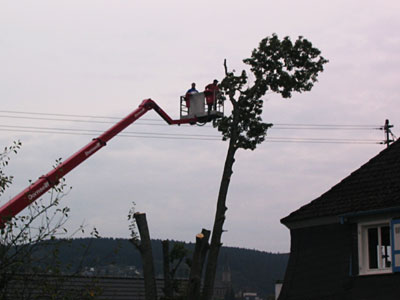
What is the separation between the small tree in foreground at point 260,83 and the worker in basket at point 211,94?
1.30m

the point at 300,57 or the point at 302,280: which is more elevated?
the point at 300,57

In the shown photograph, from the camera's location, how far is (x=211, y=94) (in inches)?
1032

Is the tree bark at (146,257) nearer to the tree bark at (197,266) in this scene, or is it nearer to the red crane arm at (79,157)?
the tree bark at (197,266)

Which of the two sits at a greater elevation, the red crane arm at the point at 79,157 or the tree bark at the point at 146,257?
the red crane arm at the point at 79,157

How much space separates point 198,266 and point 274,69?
14.2 metres

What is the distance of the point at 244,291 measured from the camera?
167m

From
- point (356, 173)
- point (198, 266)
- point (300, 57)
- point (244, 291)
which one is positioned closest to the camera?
point (198, 266)

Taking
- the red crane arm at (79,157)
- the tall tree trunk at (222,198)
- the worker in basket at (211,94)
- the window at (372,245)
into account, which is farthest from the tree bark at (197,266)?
the worker in basket at (211,94)

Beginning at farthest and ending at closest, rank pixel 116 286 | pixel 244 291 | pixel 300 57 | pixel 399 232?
pixel 244 291
pixel 116 286
pixel 300 57
pixel 399 232

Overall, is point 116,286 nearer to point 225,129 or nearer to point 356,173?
point 225,129

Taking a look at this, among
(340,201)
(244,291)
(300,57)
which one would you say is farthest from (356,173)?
(244,291)

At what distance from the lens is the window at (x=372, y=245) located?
851 inches

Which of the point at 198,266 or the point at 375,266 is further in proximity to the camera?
the point at 375,266

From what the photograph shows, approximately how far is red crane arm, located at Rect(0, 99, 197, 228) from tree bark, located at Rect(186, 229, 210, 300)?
4.65 metres
